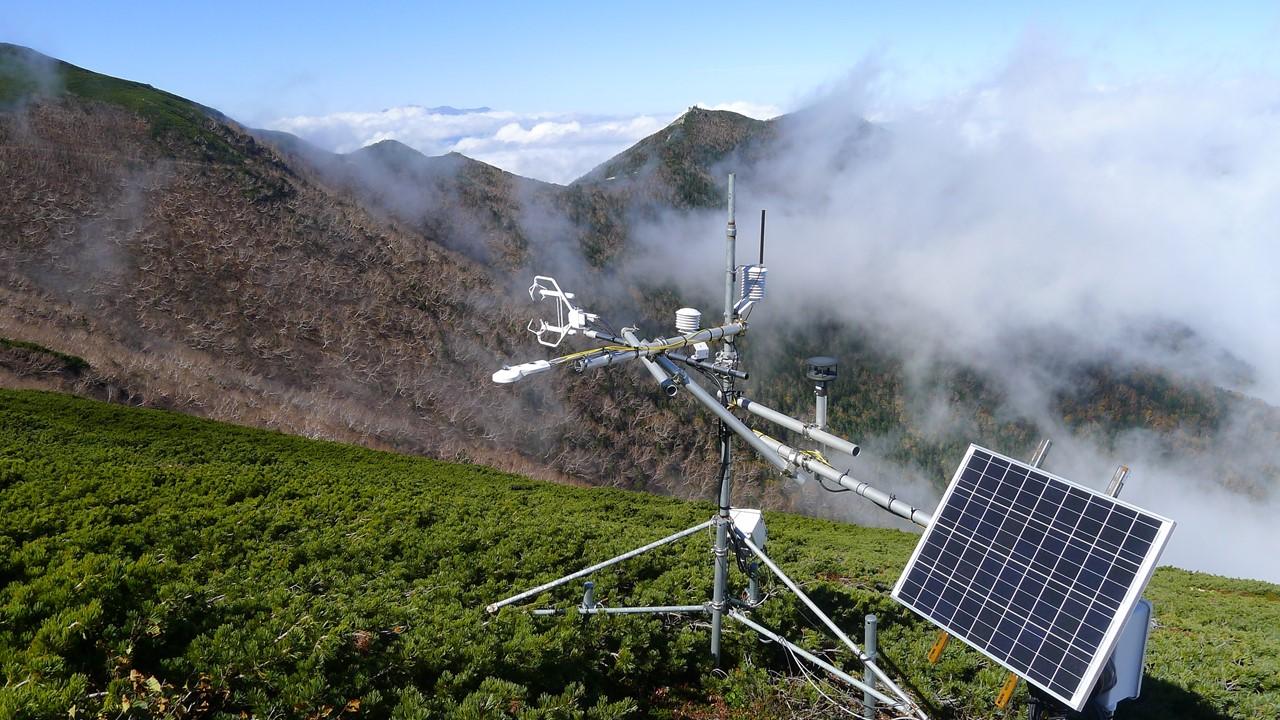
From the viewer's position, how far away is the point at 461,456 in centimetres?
5400

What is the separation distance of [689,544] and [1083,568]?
9.21 metres

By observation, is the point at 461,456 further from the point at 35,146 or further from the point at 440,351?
the point at 35,146

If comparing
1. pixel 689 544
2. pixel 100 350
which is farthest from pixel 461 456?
pixel 689 544

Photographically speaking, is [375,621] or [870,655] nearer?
[870,655]

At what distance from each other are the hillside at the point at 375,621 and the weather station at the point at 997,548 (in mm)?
Result: 2130

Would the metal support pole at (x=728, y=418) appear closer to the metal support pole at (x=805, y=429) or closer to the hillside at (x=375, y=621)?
the metal support pole at (x=805, y=429)

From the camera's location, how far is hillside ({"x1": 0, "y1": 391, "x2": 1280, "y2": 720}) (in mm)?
6715

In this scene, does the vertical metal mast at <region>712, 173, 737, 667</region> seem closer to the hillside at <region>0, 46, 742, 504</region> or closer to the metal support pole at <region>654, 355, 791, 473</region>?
the metal support pole at <region>654, 355, 791, 473</region>

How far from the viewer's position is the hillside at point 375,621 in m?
6.71

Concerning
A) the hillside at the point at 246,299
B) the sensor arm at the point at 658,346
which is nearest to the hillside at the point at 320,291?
the hillside at the point at 246,299

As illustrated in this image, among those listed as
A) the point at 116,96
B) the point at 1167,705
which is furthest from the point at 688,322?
the point at 116,96

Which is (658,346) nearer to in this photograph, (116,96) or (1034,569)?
(1034,569)

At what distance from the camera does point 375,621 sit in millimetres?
8469

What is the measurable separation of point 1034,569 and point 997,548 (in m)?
0.40
